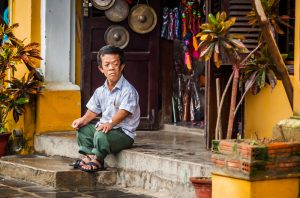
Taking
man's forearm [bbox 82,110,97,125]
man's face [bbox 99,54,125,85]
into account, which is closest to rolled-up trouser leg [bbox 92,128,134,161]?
man's forearm [bbox 82,110,97,125]

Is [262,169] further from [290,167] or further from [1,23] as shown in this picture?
[1,23]

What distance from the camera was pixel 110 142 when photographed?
980 centimetres

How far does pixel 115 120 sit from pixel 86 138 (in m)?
0.48

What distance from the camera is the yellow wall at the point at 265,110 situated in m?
9.45

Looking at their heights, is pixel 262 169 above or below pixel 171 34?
below

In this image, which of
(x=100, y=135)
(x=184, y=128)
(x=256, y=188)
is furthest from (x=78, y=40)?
(x=256, y=188)

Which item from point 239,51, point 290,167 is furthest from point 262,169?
point 239,51

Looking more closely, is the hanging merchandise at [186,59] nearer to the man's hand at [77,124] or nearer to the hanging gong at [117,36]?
the hanging gong at [117,36]

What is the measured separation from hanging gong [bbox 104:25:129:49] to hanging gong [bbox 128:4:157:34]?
5.4 inches

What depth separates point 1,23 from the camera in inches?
480

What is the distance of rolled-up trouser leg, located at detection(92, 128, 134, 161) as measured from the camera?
31.8ft

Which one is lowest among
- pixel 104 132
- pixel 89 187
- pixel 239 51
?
pixel 89 187

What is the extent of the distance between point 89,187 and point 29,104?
96.6 inches

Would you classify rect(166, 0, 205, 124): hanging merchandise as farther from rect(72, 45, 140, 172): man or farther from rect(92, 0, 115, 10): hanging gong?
rect(72, 45, 140, 172): man
